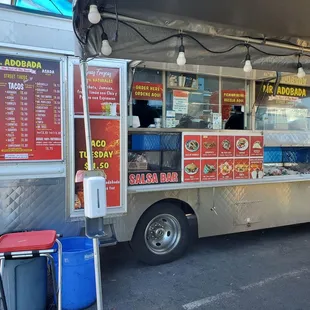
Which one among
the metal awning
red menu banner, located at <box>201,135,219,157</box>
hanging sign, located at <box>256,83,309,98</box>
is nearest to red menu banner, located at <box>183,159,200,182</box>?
red menu banner, located at <box>201,135,219,157</box>

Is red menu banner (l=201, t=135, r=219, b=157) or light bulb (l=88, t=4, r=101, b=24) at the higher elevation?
light bulb (l=88, t=4, r=101, b=24)

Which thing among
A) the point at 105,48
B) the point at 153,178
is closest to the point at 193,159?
the point at 153,178

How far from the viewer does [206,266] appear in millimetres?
4344

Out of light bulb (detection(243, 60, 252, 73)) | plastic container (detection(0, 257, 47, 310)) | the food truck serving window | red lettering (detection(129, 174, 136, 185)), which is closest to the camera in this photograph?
plastic container (detection(0, 257, 47, 310))

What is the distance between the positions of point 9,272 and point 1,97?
5.52 feet

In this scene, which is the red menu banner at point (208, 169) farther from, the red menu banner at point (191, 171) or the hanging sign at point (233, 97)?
the hanging sign at point (233, 97)

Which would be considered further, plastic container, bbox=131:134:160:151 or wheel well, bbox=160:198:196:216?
wheel well, bbox=160:198:196:216

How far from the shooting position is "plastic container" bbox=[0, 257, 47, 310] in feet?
9.43

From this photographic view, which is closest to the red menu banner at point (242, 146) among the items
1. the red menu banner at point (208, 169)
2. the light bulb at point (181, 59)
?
the red menu banner at point (208, 169)

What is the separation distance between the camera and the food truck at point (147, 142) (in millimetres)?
3438

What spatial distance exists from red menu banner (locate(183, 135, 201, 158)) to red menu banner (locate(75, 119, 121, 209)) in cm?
104

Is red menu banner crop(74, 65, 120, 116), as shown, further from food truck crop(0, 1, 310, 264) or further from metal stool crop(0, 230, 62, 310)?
metal stool crop(0, 230, 62, 310)

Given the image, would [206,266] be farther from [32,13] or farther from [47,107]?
[32,13]

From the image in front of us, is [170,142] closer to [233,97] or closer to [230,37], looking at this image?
[233,97]
